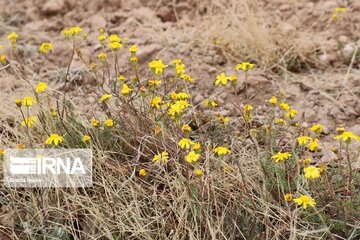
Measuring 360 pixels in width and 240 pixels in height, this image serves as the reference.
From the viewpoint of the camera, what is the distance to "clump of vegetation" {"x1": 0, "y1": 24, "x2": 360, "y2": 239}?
2.13 metres

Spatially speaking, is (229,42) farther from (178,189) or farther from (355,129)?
(178,189)

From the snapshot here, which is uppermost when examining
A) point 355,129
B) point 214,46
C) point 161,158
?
point 161,158

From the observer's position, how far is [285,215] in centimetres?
215

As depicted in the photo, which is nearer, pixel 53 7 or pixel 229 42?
pixel 229 42

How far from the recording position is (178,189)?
2293 mm

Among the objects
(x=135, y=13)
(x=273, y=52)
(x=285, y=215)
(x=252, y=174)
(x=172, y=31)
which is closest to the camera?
(x=285, y=215)

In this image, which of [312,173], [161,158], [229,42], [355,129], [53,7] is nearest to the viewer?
[312,173]

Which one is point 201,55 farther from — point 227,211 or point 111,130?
point 227,211

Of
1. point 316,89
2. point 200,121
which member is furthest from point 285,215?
point 316,89

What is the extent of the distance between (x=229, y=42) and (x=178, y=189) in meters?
1.53

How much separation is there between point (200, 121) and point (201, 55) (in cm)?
87

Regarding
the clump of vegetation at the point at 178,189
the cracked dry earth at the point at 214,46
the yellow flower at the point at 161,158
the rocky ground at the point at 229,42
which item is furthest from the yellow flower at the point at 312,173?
the rocky ground at the point at 229,42

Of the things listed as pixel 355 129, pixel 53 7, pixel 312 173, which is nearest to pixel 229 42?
pixel 355 129

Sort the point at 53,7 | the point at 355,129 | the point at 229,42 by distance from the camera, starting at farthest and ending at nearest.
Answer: the point at 53,7 → the point at 229,42 → the point at 355,129
